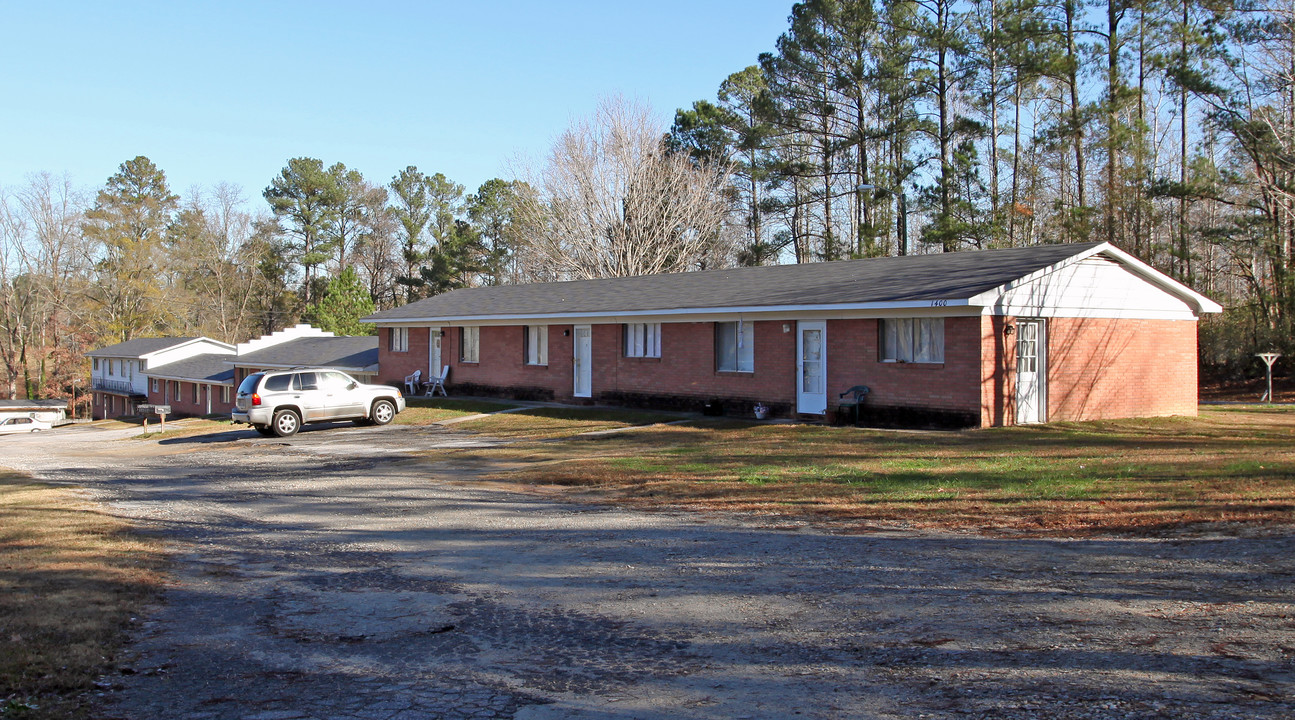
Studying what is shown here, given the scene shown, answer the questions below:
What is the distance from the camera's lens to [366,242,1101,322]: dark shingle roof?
19.8m

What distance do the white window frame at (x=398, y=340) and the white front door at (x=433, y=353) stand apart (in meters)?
1.55

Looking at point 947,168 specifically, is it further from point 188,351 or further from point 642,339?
point 188,351

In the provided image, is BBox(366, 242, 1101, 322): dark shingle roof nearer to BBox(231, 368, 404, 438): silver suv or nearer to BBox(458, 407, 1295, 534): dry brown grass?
BBox(458, 407, 1295, 534): dry brown grass

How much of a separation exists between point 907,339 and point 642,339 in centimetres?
816

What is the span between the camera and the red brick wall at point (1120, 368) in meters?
20.1

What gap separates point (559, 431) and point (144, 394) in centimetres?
4305

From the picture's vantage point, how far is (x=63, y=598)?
6.96 m

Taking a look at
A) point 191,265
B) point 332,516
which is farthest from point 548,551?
point 191,265

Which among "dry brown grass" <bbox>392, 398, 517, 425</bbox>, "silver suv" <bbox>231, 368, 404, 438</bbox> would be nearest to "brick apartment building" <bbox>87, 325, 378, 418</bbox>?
"dry brown grass" <bbox>392, 398, 517, 425</bbox>

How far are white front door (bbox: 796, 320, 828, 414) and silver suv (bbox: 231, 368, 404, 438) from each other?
11108 millimetres

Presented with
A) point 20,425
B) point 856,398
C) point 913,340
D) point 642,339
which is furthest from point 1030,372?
point 20,425

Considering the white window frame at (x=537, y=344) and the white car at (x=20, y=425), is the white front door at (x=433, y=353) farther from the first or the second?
the white car at (x=20, y=425)

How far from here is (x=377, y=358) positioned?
38.5m

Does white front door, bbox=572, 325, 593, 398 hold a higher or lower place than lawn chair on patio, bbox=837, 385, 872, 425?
higher
